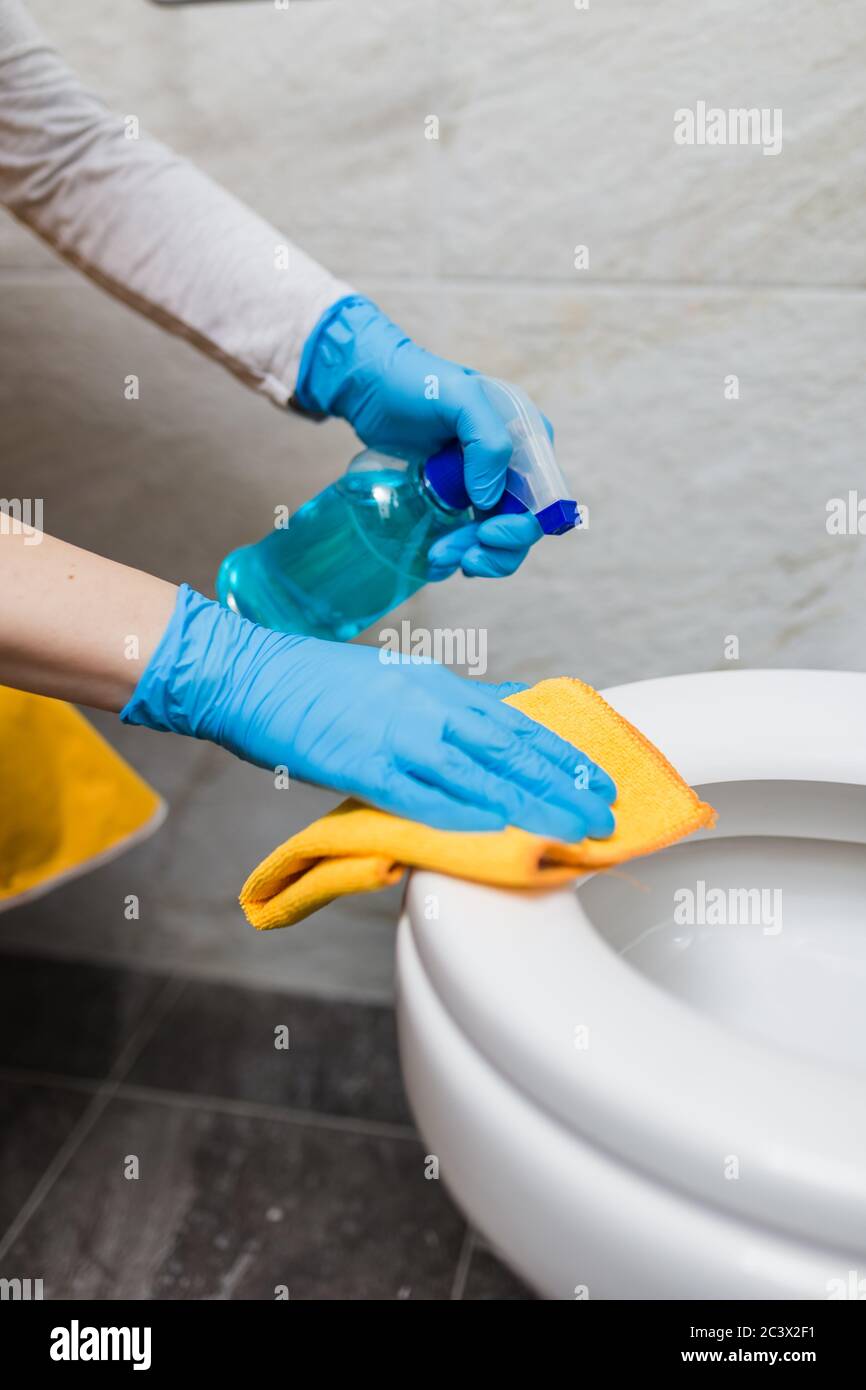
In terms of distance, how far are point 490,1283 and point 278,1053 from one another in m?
0.31

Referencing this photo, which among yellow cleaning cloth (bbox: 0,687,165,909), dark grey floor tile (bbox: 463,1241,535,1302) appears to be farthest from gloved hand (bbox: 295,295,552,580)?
dark grey floor tile (bbox: 463,1241,535,1302)

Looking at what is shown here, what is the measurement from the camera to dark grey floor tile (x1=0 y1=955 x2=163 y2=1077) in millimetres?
1052

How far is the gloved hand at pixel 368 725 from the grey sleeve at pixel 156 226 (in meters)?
0.24

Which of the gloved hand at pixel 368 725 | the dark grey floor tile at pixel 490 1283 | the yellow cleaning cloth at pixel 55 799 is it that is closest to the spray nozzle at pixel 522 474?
the gloved hand at pixel 368 725

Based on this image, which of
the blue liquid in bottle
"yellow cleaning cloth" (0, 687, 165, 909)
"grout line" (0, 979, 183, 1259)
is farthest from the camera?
"grout line" (0, 979, 183, 1259)

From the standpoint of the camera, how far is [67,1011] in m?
1.11

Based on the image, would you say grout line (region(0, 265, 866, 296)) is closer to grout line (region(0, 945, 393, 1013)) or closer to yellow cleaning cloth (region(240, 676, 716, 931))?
yellow cleaning cloth (region(240, 676, 716, 931))

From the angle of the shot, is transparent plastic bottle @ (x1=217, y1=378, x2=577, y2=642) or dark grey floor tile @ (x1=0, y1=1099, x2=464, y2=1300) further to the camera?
dark grey floor tile @ (x1=0, y1=1099, x2=464, y2=1300)

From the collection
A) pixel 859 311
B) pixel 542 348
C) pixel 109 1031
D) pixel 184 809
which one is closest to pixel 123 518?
pixel 184 809

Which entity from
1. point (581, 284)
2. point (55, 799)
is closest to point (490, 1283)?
point (55, 799)

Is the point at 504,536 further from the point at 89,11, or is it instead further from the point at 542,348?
the point at 89,11

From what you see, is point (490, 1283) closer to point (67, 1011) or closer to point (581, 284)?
point (67, 1011)

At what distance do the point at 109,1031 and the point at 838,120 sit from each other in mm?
1000

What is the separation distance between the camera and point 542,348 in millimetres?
798
